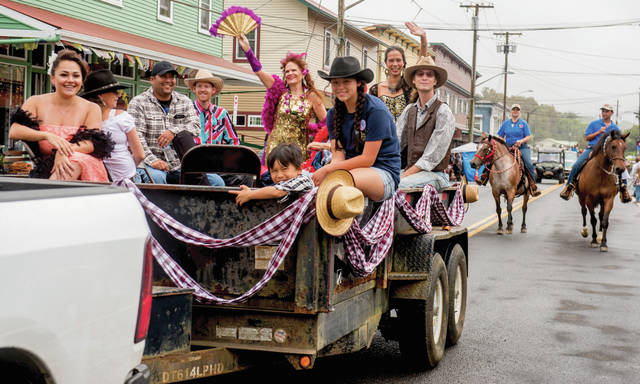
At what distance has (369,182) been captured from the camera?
5.14m

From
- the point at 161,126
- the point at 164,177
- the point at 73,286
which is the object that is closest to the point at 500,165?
the point at 161,126

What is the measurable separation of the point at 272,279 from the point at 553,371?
2.96m

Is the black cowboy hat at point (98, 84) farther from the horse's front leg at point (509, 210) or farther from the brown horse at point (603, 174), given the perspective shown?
the horse's front leg at point (509, 210)

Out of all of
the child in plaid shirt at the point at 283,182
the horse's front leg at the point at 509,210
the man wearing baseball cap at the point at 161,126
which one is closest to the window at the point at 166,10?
the horse's front leg at the point at 509,210

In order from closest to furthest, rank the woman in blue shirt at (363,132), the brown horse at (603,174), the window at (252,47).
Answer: the woman in blue shirt at (363,132) → the brown horse at (603,174) → the window at (252,47)

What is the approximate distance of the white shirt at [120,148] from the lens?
5883mm

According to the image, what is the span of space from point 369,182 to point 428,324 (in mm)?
1297

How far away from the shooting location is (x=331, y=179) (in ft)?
13.7

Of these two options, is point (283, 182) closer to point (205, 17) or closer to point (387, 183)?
point (387, 183)

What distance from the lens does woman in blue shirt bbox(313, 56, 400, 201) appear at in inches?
207

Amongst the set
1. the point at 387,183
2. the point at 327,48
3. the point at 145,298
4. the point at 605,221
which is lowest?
the point at 605,221

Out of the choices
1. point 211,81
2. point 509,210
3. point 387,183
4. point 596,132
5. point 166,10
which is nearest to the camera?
point 387,183

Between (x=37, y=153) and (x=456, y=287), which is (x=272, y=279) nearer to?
(x=37, y=153)

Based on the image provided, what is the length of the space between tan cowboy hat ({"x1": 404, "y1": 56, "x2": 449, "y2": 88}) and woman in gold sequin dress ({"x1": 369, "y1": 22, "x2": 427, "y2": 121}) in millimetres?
341
